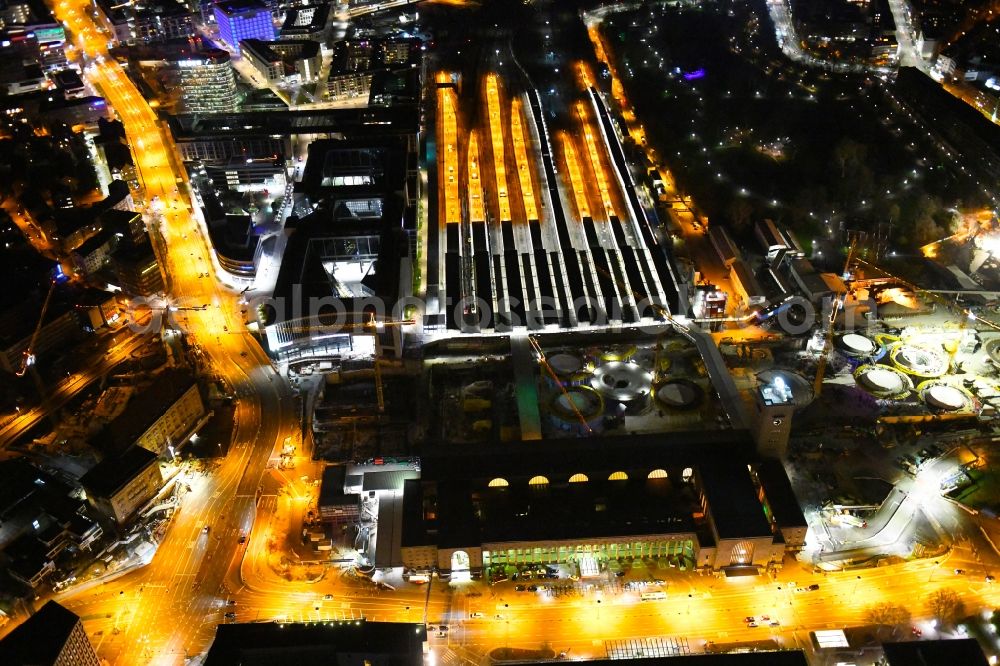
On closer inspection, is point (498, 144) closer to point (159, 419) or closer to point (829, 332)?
point (829, 332)

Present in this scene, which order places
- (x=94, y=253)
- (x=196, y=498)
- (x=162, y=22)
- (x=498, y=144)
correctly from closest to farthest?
(x=196, y=498) < (x=94, y=253) < (x=498, y=144) < (x=162, y=22)

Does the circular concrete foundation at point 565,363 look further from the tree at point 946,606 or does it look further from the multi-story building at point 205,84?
the multi-story building at point 205,84

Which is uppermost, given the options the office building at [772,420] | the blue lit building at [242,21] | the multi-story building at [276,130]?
the blue lit building at [242,21]

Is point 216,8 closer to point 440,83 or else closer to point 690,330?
point 440,83

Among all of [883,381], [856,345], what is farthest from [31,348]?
[883,381]

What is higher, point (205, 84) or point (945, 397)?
point (205, 84)

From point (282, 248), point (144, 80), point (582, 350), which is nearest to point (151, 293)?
point (282, 248)

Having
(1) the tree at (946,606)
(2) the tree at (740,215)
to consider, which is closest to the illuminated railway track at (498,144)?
(2) the tree at (740,215)
